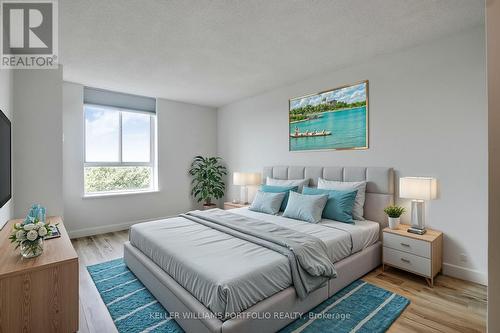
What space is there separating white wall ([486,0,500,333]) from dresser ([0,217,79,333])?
7.63 feet

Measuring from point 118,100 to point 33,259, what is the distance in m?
3.57

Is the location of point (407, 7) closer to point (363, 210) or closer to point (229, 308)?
point (363, 210)

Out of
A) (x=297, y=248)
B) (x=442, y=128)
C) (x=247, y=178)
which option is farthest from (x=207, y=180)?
(x=442, y=128)

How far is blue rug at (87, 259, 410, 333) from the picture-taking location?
6.08 feet

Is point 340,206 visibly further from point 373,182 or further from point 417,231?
point 417,231

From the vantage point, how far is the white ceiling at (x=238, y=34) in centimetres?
208

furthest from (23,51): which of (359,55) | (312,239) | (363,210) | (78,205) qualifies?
(363,210)

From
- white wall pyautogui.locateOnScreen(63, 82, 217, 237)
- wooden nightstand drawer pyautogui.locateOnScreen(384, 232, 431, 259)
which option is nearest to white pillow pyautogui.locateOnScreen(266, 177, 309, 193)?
wooden nightstand drawer pyautogui.locateOnScreen(384, 232, 431, 259)

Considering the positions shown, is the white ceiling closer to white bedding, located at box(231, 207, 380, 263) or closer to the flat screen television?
the flat screen television

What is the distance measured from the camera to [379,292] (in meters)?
2.31

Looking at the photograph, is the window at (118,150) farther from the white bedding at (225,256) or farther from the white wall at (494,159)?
the white wall at (494,159)

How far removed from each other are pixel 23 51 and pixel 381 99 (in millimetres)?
4370

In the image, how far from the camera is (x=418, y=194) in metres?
2.52

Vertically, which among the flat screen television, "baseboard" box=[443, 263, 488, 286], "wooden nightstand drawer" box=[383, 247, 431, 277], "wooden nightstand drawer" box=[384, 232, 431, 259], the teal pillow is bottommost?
"baseboard" box=[443, 263, 488, 286]
